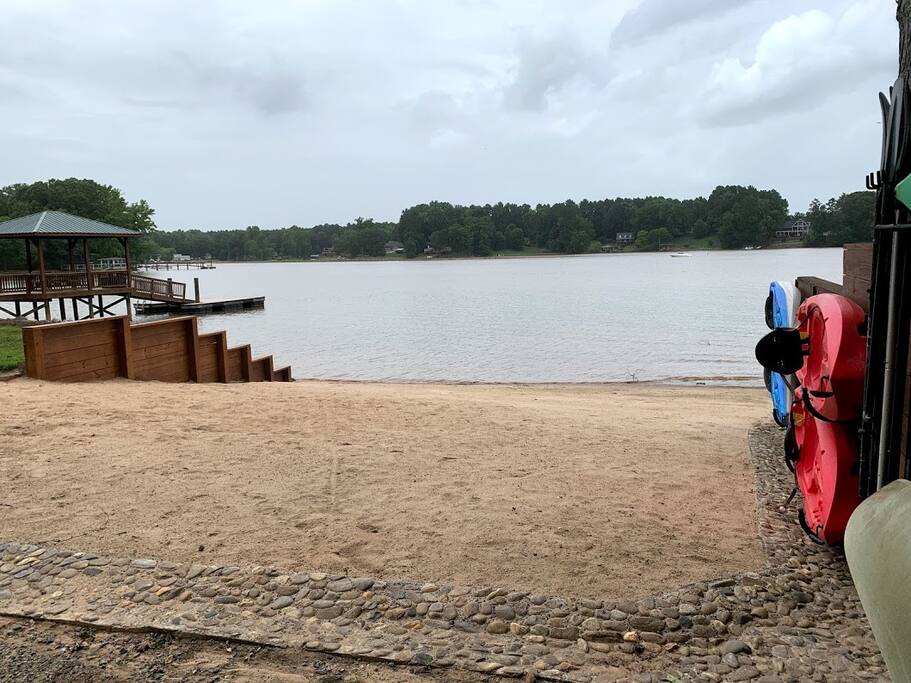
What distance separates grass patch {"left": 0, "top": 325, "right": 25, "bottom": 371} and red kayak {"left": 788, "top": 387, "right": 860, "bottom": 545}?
9.80 metres

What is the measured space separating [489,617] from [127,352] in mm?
9042

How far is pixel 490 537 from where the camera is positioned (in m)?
4.57

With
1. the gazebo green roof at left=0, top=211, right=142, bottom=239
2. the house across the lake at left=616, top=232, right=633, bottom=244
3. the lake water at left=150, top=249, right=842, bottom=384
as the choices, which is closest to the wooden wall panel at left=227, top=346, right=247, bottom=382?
the lake water at left=150, top=249, right=842, bottom=384

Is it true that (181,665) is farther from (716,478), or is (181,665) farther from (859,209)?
(859,209)

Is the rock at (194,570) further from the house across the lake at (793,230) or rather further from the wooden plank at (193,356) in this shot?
the house across the lake at (793,230)

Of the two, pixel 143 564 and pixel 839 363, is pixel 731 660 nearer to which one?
pixel 839 363

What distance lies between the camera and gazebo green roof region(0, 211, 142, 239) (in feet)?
101

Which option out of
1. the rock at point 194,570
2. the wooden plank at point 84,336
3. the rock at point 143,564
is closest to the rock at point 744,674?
the rock at point 194,570

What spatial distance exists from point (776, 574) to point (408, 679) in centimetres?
225

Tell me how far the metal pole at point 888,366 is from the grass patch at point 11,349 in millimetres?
10298

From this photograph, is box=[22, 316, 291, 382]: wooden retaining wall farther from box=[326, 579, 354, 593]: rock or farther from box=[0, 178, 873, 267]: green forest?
box=[0, 178, 873, 267]: green forest

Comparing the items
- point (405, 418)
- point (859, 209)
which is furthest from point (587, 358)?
point (859, 209)

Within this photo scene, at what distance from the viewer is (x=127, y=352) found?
11.0m

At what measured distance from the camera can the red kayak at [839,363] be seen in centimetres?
395
